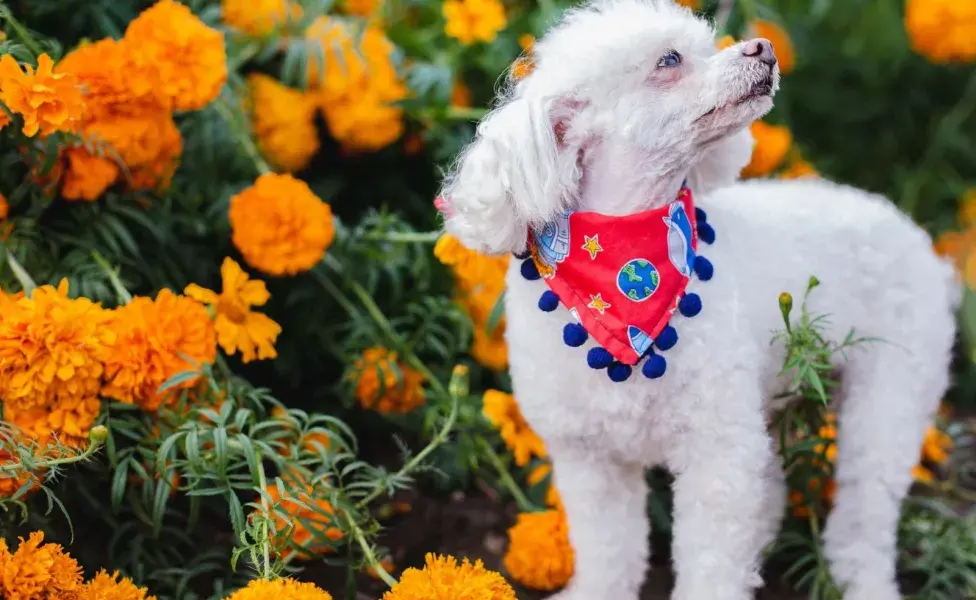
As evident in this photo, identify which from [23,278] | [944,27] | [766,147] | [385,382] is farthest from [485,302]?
[944,27]

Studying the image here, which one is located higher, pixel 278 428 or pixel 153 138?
pixel 153 138

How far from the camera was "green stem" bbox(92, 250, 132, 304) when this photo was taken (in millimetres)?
1855

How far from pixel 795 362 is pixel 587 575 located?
568mm

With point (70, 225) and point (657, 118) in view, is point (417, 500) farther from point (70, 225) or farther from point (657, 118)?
point (657, 118)

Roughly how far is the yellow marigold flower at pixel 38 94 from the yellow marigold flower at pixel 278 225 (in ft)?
1.42

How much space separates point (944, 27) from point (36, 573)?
2.86 meters

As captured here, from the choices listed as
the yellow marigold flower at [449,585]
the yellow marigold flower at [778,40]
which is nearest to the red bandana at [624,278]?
the yellow marigold flower at [449,585]

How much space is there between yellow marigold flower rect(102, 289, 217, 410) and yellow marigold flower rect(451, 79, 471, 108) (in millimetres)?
1163

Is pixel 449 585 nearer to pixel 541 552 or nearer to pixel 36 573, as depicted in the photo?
pixel 541 552

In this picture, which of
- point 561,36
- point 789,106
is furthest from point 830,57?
point 561,36

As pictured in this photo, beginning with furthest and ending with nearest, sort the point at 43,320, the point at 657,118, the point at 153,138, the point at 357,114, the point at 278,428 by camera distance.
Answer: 1. the point at 357,114
2. the point at 278,428
3. the point at 153,138
4. the point at 43,320
5. the point at 657,118

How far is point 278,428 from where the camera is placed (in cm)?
213

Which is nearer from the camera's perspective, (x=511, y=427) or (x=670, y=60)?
(x=670, y=60)

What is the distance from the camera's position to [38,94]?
166 cm
